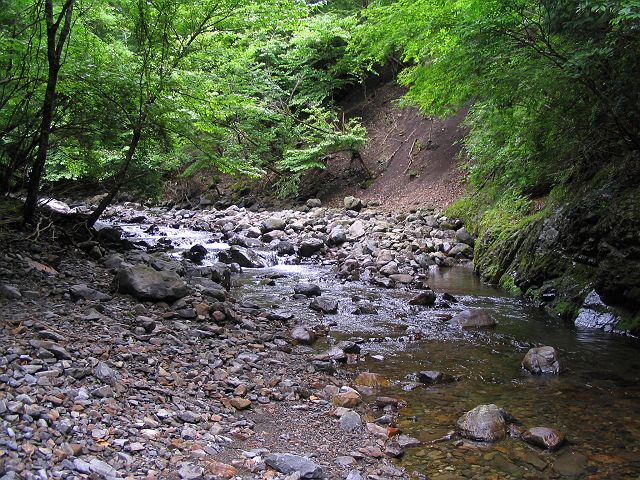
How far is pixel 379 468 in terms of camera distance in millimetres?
3576

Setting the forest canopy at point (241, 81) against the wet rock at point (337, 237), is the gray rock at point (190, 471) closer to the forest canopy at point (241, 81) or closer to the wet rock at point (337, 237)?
the forest canopy at point (241, 81)

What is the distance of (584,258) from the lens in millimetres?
7699

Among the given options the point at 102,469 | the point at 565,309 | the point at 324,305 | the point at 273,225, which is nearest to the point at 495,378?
the point at 565,309

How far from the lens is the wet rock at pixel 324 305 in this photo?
26.5 ft

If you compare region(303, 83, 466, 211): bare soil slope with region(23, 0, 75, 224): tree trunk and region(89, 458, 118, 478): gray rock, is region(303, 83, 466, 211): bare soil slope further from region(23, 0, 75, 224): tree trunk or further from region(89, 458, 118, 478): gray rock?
region(89, 458, 118, 478): gray rock

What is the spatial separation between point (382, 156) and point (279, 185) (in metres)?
5.36

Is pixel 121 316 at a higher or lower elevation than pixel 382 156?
lower

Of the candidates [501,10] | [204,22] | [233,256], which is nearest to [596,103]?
[501,10]

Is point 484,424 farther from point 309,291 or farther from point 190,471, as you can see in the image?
point 309,291

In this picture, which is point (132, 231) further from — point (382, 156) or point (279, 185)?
point (382, 156)

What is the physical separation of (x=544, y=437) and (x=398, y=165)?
773 inches

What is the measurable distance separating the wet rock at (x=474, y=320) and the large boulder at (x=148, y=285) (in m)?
4.20

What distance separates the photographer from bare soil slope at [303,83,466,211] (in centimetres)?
1983

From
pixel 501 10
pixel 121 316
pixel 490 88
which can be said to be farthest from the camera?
pixel 490 88
